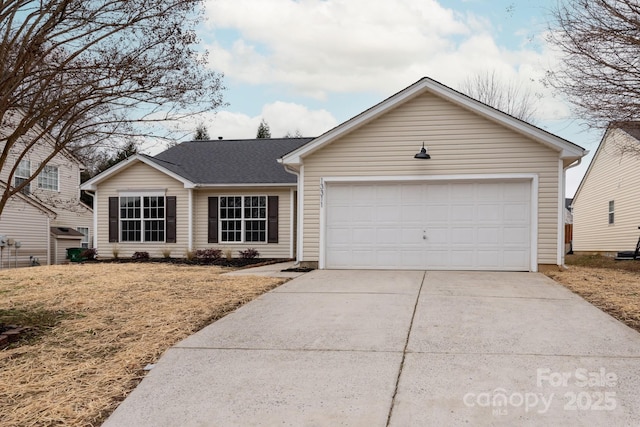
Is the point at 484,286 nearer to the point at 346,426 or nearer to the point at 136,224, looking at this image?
the point at 346,426

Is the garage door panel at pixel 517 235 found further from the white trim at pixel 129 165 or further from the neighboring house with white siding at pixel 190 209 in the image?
the white trim at pixel 129 165

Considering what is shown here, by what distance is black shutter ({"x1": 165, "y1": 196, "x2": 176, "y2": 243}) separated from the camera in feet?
57.1

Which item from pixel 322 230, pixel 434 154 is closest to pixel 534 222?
pixel 434 154

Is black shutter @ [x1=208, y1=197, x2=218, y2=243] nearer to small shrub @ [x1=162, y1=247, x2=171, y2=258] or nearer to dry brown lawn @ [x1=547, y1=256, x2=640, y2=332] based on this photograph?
small shrub @ [x1=162, y1=247, x2=171, y2=258]

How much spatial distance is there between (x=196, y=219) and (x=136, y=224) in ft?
6.98

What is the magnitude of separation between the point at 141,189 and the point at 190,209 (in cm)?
187

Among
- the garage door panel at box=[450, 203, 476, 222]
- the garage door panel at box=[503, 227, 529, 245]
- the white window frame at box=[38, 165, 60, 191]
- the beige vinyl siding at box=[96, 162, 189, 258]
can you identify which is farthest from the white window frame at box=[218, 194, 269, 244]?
the white window frame at box=[38, 165, 60, 191]

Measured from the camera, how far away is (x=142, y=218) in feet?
58.2

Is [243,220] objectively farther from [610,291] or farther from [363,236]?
[610,291]

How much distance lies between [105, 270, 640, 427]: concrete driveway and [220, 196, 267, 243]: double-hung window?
9664mm

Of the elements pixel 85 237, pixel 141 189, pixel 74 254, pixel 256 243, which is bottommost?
pixel 74 254

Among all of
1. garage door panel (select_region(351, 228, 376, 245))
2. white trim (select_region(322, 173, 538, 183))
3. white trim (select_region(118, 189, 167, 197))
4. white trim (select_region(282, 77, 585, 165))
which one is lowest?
garage door panel (select_region(351, 228, 376, 245))

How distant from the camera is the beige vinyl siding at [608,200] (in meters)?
19.9

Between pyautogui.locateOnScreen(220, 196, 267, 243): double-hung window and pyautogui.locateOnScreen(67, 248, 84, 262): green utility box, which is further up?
pyautogui.locateOnScreen(220, 196, 267, 243): double-hung window
